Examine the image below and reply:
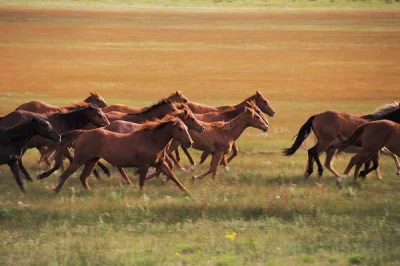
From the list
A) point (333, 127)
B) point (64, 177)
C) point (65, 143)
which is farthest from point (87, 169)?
point (333, 127)

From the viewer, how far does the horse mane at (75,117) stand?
15.0m

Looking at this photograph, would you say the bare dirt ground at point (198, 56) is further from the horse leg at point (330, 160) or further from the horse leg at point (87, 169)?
the horse leg at point (87, 169)

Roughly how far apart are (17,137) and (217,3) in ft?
327

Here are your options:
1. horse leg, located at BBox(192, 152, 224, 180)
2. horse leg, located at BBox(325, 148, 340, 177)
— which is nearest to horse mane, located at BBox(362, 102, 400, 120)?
horse leg, located at BBox(325, 148, 340, 177)

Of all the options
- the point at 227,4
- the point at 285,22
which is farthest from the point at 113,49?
the point at 227,4

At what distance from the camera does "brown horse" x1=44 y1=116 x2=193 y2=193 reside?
13.1m

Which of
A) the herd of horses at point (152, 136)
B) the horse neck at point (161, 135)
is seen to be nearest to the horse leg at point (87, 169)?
the herd of horses at point (152, 136)

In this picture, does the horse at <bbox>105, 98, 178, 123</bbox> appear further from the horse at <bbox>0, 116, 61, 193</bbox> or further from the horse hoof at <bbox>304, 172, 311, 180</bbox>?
the horse hoof at <bbox>304, 172, 311, 180</bbox>

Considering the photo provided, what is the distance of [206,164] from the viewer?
16.8 metres

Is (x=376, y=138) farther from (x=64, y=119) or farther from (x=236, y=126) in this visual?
(x=64, y=119)

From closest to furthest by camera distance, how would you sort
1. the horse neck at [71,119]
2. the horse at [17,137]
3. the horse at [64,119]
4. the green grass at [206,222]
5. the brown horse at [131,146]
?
the green grass at [206,222] → the brown horse at [131,146] → the horse at [17,137] → the horse at [64,119] → the horse neck at [71,119]

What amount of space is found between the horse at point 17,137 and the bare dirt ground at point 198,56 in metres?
13.1

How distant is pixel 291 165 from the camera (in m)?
16.5

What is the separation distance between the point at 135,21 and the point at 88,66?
113 feet
